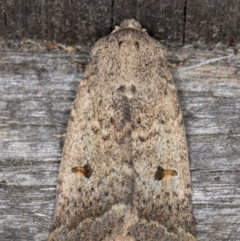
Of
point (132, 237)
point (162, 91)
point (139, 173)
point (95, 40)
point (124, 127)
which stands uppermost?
point (95, 40)

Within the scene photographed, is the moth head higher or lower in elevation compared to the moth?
higher

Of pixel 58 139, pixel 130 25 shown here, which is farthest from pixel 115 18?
pixel 58 139

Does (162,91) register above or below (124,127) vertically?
above

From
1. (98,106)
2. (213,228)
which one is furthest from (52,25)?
(213,228)

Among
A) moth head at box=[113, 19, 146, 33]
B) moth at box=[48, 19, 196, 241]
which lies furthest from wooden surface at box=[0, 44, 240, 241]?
moth head at box=[113, 19, 146, 33]

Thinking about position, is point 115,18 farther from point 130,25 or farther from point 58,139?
point 58,139

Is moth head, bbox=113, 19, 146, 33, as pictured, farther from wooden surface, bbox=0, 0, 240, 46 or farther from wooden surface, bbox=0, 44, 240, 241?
wooden surface, bbox=0, 44, 240, 241

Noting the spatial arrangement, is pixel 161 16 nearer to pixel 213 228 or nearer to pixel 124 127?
pixel 124 127
